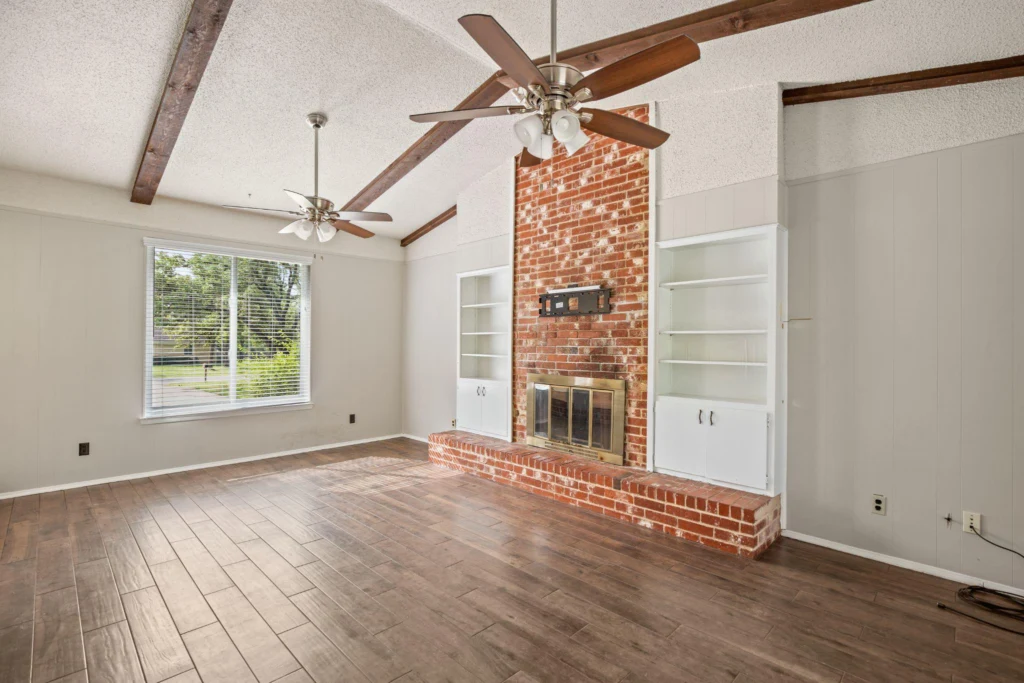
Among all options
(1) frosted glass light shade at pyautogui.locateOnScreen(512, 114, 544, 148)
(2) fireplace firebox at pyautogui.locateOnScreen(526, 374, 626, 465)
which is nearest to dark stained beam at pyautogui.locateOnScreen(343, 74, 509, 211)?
(1) frosted glass light shade at pyautogui.locateOnScreen(512, 114, 544, 148)

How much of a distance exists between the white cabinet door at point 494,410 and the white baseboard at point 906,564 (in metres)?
2.69

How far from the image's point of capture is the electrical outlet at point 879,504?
3124 millimetres

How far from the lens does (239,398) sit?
5.65 m

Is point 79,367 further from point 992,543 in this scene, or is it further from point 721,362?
point 992,543

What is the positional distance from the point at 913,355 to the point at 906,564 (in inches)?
49.8

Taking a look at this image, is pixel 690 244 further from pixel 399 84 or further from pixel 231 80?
pixel 231 80

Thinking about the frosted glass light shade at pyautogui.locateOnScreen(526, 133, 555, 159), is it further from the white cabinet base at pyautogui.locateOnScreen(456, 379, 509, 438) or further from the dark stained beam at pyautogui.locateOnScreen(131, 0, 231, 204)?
the white cabinet base at pyautogui.locateOnScreen(456, 379, 509, 438)

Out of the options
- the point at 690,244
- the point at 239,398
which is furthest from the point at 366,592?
the point at 239,398

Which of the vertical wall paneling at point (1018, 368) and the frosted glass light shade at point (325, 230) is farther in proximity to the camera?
the frosted glass light shade at point (325, 230)

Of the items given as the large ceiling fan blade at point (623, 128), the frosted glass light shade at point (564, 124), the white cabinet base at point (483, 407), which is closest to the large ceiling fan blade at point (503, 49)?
the frosted glass light shade at point (564, 124)

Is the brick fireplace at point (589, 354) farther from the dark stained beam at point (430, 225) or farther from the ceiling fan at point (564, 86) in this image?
the ceiling fan at point (564, 86)

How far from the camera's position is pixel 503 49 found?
1946mm

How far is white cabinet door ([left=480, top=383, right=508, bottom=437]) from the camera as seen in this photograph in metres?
5.23

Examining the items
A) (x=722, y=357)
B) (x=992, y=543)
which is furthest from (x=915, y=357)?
(x=722, y=357)
